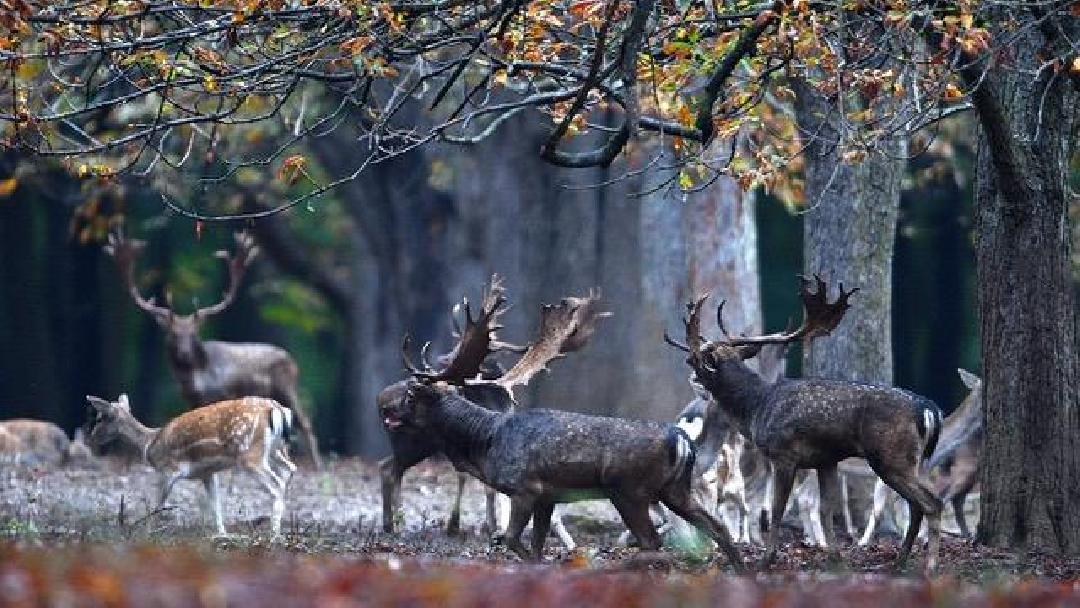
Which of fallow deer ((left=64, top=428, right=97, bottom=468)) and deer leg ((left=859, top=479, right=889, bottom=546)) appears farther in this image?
fallow deer ((left=64, top=428, right=97, bottom=468))

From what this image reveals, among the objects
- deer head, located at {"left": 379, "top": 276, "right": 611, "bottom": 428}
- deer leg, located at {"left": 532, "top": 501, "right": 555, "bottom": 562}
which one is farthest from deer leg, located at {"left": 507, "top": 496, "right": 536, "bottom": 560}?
deer head, located at {"left": 379, "top": 276, "right": 611, "bottom": 428}

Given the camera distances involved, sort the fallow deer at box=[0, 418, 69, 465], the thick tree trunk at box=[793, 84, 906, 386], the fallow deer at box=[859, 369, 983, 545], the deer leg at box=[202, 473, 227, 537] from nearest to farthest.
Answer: the deer leg at box=[202, 473, 227, 537]
the thick tree trunk at box=[793, 84, 906, 386]
the fallow deer at box=[859, 369, 983, 545]
the fallow deer at box=[0, 418, 69, 465]

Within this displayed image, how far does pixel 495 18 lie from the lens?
10695 millimetres

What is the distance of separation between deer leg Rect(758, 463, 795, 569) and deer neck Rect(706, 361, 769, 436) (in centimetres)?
41

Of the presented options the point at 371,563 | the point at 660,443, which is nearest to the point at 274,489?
the point at 660,443

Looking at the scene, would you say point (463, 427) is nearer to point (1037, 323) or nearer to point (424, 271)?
point (1037, 323)

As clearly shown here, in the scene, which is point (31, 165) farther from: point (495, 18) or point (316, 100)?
point (495, 18)

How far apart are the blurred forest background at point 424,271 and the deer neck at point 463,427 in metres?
3.80

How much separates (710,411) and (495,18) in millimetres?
5054

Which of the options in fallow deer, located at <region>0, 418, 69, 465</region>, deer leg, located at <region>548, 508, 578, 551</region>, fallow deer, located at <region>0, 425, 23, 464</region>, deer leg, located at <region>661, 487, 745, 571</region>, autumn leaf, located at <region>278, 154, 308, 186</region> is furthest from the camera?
fallow deer, located at <region>0, 418, 69, 465</region>

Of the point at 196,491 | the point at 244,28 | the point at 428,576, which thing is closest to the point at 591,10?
the point at 244,28

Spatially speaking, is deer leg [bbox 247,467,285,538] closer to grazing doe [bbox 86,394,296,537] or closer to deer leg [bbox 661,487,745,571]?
grazing doe [bbox 86,394,296,537]

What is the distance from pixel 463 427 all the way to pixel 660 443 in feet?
4.98

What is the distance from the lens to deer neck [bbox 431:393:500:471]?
12.5 metres
